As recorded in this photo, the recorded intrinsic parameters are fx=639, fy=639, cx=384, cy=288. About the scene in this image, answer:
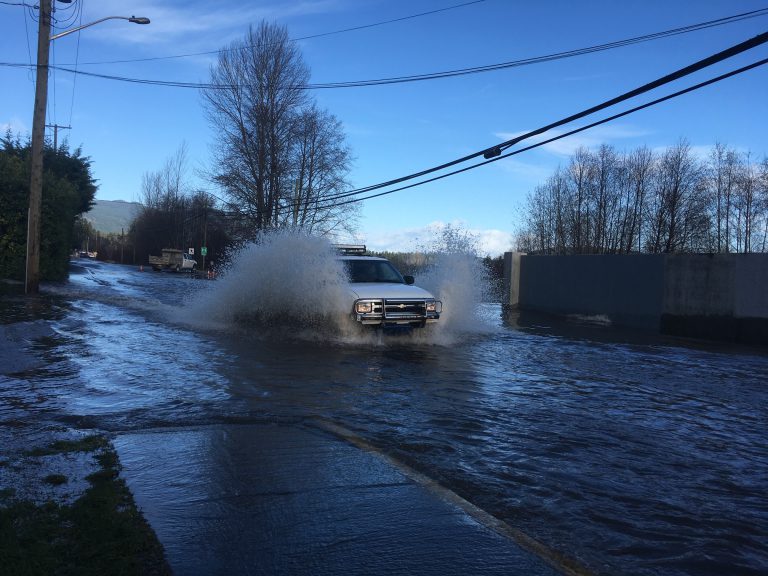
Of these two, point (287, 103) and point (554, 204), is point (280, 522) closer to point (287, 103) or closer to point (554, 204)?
point (287, 103)

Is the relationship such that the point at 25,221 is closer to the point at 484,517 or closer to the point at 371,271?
the point at 371,271

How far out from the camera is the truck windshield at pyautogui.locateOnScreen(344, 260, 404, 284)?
1382 cm

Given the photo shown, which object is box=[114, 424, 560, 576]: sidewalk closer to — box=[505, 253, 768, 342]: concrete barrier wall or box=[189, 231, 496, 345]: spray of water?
box=[189, 231, 496, 345]: spray of water

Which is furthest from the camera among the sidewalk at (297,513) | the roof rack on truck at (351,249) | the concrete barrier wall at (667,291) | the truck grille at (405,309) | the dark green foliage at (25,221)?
the dark green foliage at (25,221)

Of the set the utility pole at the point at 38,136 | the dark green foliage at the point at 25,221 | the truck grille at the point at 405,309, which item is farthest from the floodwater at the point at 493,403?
the dark green foliage at the point at 25,221

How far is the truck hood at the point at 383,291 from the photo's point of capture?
12.4 meters

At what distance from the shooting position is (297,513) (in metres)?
4.07

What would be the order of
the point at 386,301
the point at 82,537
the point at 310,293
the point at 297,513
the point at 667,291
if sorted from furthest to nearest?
1. the point at 667,291
2. the point at 310,293
3. the point at 386,301
4. the point at 297,513
5. the point at 82,537

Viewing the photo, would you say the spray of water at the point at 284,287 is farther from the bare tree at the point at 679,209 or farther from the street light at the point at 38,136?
the bare tree at the point at 679,209

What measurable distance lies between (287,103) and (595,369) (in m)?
31.7

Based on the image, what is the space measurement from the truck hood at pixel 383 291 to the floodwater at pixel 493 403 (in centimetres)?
71

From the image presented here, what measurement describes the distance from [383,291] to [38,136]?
522 inches

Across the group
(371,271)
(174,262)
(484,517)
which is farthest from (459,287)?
(174,262)

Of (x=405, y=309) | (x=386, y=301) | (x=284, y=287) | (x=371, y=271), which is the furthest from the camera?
(x=371, y=271)
